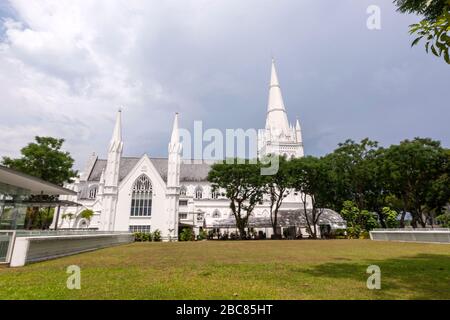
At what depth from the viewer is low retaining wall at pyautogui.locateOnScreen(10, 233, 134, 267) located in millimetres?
11047

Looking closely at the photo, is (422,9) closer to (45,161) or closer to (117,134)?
(45,161)

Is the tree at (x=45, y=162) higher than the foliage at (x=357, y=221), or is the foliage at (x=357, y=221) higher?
the tree at (x=45, y=162)

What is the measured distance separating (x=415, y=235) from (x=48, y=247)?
31.5 m

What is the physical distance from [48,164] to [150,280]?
36.3m

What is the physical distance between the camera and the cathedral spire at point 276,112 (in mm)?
75125

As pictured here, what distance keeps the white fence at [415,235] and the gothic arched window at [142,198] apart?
3610cm

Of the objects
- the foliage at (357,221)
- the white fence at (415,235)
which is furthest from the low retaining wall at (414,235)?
the foliage at (357,221)

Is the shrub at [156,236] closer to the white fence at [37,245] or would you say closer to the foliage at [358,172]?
the white fence at [37,245]

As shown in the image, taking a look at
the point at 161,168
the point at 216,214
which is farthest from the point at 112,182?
the point at 216,214

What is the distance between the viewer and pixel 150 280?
7410mm

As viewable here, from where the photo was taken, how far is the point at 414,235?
89.4 ft
